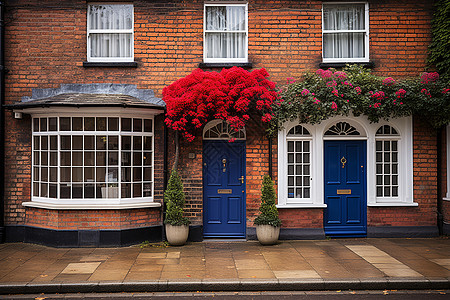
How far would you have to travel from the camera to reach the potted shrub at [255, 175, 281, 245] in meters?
8.86

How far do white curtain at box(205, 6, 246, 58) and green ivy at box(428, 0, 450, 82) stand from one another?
457 centimetres

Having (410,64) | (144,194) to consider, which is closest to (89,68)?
(144,194)

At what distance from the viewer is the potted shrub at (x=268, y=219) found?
8.86 metres

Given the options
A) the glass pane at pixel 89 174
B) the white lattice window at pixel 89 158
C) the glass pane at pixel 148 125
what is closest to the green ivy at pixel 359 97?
the glass pane at pixel 148 125

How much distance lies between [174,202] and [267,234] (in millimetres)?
2193

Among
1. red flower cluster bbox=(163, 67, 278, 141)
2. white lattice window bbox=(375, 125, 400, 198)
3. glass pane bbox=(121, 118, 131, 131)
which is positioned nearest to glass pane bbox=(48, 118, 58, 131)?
glass pane bbox=(121, 118, 131, 131)

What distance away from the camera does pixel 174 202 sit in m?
8.91

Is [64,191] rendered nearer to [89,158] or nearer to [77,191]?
[77,191]

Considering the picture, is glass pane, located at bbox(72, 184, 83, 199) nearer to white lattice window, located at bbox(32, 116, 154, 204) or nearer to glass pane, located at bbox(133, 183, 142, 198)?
white lattice window, located at bbox(32, 116, 154, 204)

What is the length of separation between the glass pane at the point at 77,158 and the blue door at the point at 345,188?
5767 mm

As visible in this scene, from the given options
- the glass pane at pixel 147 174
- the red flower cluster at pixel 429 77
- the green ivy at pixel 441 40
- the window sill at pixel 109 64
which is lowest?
the glass pane at pixel 147 174

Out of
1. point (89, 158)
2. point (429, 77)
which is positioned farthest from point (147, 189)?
point (429, 77)

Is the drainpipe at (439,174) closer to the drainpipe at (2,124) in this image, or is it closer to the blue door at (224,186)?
the blue door at (224,186)

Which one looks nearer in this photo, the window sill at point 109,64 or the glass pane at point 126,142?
the glass pane at point 126,142
